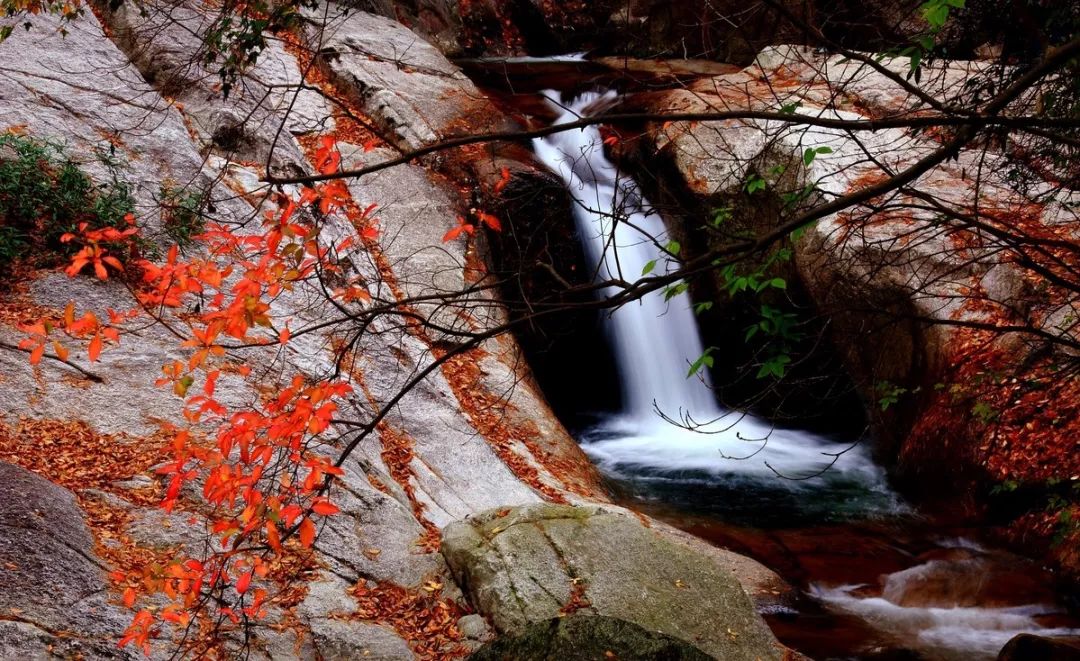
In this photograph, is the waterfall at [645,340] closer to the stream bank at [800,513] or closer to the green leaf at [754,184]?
the stream bank at [800,513]

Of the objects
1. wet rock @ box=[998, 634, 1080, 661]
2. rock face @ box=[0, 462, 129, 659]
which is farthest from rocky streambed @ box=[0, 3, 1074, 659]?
wet rock @ box=[998, 634, 1080, 661]

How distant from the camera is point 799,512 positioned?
8.10 m

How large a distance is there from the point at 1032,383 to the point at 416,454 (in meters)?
4.70

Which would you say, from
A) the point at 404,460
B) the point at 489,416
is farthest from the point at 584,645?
the point at 489,416

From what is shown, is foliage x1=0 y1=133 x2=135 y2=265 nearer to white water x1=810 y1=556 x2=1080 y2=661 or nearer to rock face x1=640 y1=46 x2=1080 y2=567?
rock face x1=640 y1=46 x2=1080 y2=567

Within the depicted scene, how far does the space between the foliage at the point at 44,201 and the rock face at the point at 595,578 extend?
4374 millimetres

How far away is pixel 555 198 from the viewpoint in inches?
394

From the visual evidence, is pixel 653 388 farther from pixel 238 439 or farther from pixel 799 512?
pixel 238 439

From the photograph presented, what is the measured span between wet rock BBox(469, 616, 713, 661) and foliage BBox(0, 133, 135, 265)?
17.1 feet

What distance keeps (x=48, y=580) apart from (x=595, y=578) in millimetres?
2942

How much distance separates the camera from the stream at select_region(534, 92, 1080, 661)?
5.99 m

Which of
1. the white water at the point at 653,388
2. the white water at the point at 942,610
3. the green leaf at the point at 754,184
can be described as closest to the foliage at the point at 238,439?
the green leaf at the point at 754,184

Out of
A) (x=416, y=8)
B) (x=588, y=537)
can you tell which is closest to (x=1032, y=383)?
(x=588, y=537)

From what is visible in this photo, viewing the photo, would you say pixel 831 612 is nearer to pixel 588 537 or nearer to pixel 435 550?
pixel 588 537
